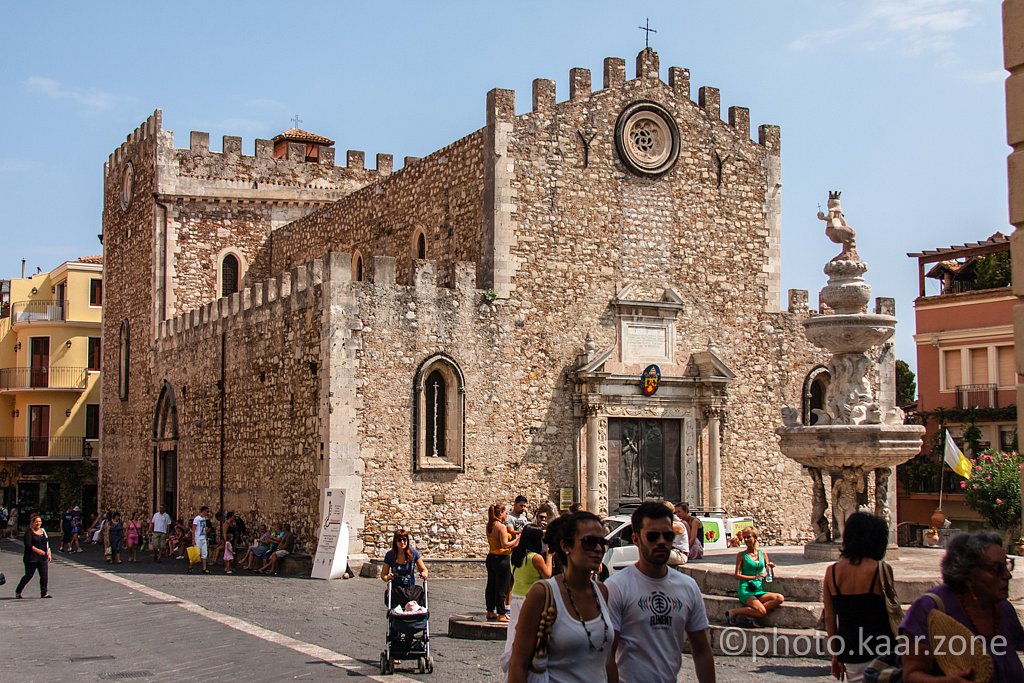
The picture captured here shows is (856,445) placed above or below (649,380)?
below

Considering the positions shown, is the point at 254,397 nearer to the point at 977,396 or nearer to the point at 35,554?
the point at 35,554

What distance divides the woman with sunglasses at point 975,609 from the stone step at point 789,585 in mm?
5899

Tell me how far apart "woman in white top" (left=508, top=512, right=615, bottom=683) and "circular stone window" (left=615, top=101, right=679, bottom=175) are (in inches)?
814

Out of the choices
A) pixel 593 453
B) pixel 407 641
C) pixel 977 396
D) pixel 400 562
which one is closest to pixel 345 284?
pixel 593 453

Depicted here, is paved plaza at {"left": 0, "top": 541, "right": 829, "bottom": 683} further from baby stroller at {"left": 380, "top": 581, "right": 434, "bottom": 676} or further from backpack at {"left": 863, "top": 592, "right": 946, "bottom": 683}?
backpack at {"left": 863, "top": 592, "right": 946, "bottom": 683}

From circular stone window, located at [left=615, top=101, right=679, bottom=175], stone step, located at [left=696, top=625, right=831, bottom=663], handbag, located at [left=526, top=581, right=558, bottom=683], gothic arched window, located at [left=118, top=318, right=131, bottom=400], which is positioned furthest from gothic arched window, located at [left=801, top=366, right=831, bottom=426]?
handbag, located at [left=526, top=581, right=558, bottom=683]

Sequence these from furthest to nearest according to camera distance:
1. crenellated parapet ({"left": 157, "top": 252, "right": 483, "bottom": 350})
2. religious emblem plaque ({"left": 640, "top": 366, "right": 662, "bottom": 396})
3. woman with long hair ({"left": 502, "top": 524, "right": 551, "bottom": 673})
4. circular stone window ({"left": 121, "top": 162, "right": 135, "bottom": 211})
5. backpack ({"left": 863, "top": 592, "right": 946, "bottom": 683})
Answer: circular stone window ({"left": 121, "top": 162, "right": 135, "bottom": 211}) < religious emblem plaque ({"left": 640, "top": 366, "right": 662, "bottom": 396}) < crenellated parapet ({"left": 157, "top": 252, "right": 483, "bottom": 350}) < woman with long hair ({"left": 502, "top": 524, "right": 551, "bottom": 673}) < backpack ({"left": 863, "top": 592, "right": 946, "bottom": 683})

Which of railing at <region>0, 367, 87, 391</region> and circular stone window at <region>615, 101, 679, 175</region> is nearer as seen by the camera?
circular stone window at <region>615, 101, 679, 175</region>

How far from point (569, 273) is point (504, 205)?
77.1 inches

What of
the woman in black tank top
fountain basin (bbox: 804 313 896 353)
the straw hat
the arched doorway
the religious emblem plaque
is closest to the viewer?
the straw hat

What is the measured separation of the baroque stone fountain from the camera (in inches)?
602

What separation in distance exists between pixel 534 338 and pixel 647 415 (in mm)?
2907

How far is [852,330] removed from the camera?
1566 centimetres

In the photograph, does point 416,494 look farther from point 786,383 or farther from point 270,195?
point 270,195
